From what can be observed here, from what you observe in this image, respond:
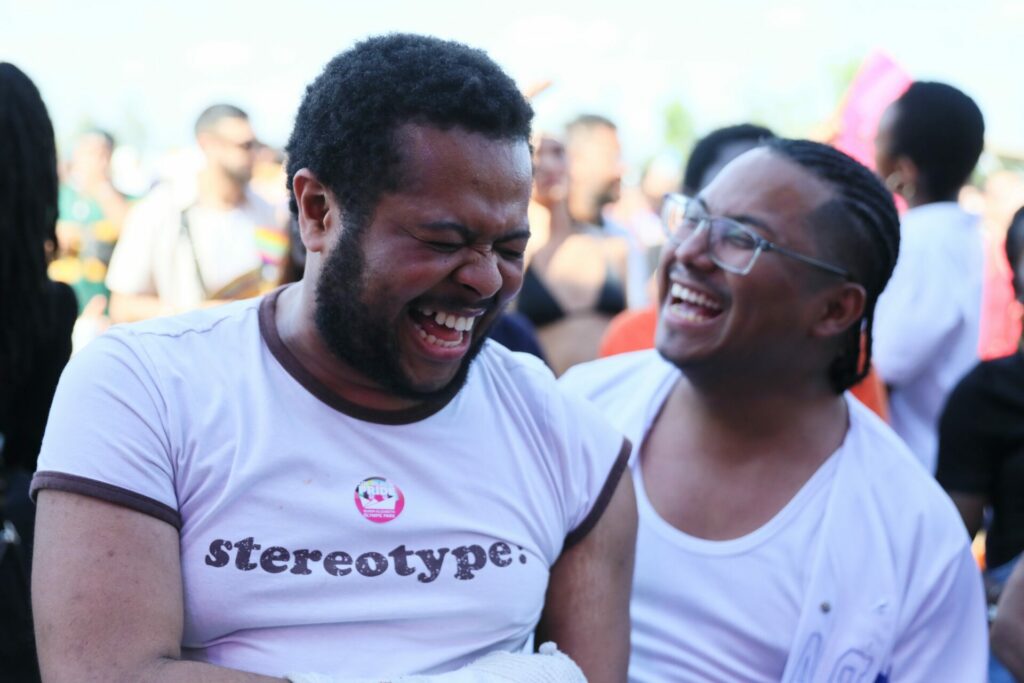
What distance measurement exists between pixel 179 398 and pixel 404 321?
0.38 m

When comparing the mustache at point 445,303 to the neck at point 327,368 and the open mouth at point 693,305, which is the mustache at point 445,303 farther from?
the open mouth at point 693,305

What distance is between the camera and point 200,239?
5.95m

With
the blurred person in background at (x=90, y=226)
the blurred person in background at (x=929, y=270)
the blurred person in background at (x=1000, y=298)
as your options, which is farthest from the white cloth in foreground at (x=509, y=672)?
the blurred person in background at (x=90, y=226)

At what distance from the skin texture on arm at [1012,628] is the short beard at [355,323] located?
1.56 m

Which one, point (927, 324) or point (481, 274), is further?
point (927, 324)

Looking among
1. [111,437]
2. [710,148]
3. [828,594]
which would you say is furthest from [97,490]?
[710,148]

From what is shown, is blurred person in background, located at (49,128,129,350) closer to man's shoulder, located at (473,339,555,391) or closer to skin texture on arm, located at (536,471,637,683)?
man's shoulder, located at (473,339,555,391)

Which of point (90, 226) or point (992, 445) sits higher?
point (992, 445)

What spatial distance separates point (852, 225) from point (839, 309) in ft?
0.71

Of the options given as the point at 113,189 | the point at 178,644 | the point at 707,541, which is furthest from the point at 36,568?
the point at 113,189

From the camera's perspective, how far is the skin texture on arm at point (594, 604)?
6.97ft

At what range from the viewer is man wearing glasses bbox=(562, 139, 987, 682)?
2.58 metres

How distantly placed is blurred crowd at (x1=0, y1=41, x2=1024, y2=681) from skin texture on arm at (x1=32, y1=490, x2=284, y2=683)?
2.56ft

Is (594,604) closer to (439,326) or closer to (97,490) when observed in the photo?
(439,326)
